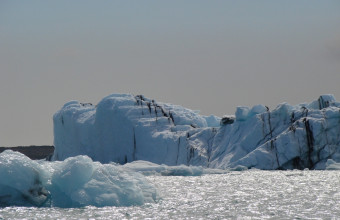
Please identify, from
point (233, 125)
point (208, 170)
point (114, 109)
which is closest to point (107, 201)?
point (208, 170)

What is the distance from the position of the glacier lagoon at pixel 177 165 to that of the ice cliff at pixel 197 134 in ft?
0.18

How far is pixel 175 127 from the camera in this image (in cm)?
3428

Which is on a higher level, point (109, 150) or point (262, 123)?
point (262, 123)

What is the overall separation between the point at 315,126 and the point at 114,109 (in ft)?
40.0

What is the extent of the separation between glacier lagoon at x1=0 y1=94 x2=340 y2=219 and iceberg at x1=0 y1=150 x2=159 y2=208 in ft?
0.08

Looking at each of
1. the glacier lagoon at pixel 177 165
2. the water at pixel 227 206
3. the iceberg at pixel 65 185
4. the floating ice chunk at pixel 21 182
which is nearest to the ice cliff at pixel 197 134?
the glacier lagoon at pixel 177 165

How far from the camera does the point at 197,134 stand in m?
32.7

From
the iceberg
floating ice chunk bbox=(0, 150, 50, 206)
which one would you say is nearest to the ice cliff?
the iceberg

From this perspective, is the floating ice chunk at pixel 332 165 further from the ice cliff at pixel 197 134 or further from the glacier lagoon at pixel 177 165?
the ice cliff at pixel 197 134

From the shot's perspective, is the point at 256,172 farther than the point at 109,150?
No

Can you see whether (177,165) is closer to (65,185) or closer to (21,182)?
(65,185)

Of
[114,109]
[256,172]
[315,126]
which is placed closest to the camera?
[315,126]

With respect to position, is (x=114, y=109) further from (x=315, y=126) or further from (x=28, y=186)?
(x=28, y=186)

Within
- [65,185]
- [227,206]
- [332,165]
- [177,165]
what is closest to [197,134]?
[177,165]
